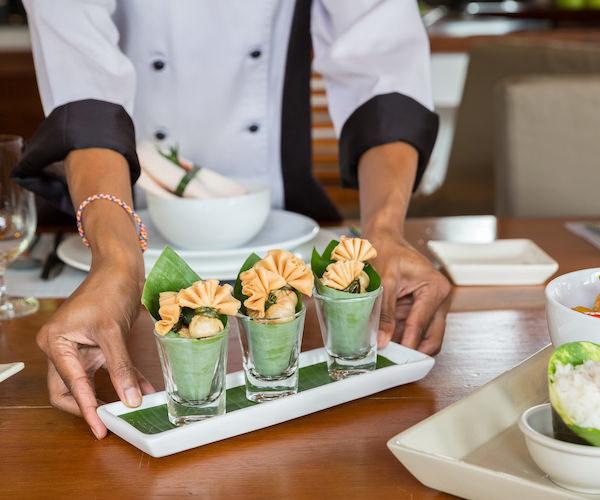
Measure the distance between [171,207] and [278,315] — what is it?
0.52 m

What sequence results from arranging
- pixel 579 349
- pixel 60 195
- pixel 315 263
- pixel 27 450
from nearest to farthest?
pixel 579 349 < pixel 27 450 < pixel 315 263 < pixel 60 195

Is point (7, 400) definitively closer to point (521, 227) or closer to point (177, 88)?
point (177, 88)

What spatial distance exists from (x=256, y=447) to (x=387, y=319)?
26cm

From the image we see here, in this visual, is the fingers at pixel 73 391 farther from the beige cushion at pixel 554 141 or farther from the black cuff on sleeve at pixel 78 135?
the beige cushion at pixel 554 141

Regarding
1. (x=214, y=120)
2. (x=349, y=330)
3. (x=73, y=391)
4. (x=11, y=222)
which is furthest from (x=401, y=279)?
(x=214, y=120)

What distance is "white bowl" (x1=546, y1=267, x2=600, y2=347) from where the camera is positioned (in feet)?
2.51

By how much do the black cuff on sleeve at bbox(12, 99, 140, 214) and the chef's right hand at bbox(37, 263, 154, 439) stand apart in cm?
29

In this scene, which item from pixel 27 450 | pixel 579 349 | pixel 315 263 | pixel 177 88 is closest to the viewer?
pixel 579 349

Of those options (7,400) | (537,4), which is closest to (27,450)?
(7,400)

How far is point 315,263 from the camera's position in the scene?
92cm

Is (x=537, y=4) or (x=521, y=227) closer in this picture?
(x=521, y=227)

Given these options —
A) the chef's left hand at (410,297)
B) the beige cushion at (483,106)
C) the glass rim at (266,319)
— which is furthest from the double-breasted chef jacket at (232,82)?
the beige cushion at (483,106)

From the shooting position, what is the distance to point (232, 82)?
1.56 m

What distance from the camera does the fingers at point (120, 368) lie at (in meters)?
0.84
